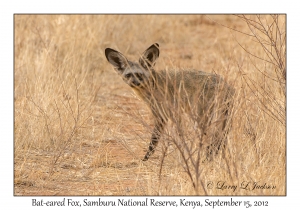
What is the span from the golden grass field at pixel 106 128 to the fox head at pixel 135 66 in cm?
18

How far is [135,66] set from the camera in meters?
7.45

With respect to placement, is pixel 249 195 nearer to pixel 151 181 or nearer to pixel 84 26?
pixel 151 181

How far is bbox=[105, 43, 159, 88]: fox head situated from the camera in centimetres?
730

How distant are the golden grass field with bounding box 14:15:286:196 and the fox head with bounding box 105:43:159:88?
0.60 feet

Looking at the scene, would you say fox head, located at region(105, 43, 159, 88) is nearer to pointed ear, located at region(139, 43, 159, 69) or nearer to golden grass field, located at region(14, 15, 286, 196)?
pointed ear, located at region(139, 43, 159, 69)

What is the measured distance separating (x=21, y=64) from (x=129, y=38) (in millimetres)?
3795

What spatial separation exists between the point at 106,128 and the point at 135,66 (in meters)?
0.84

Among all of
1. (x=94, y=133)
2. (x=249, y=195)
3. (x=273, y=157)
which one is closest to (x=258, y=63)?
(x=94, y=133)
